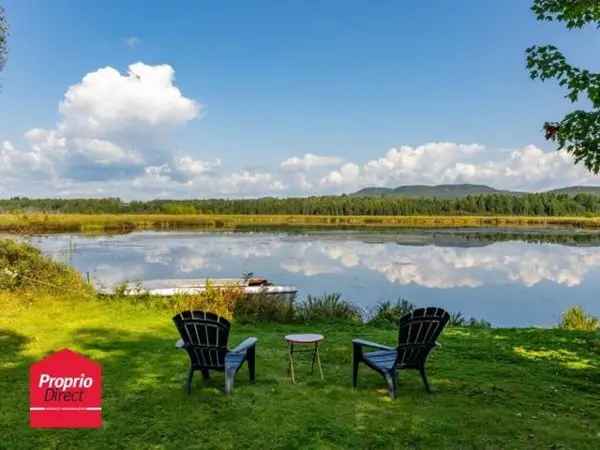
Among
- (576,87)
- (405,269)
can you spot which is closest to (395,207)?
(405,269)

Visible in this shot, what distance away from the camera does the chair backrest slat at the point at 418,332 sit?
4.68 meters

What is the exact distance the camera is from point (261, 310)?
29.9 ft

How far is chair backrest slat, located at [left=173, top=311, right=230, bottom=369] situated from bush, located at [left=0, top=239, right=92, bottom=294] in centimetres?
657

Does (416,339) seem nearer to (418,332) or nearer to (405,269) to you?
(418,332)

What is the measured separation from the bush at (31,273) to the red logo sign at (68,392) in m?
6.95

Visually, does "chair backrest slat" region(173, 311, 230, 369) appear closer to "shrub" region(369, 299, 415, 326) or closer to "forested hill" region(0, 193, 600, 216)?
"shrub" region(369, 299, 415, 326)

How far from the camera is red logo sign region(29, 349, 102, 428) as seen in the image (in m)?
3.20

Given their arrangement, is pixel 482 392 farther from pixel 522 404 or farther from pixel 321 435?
pixel 321 435

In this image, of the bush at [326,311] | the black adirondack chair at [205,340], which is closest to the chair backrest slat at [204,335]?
the black adirondack chair at [205,340]

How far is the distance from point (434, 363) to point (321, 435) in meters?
2.60

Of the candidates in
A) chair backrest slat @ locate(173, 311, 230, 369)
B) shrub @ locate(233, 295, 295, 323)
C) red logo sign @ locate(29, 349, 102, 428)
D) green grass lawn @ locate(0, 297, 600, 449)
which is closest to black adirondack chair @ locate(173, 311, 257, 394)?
chair backrest slat @ locate(173, 311, 230, 369)

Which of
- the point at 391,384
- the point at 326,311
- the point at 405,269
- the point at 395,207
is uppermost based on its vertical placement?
the point at 395,207

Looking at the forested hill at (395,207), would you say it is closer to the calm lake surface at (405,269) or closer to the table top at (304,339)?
the calm lake surface at (405,269)

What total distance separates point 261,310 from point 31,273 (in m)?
5.34
